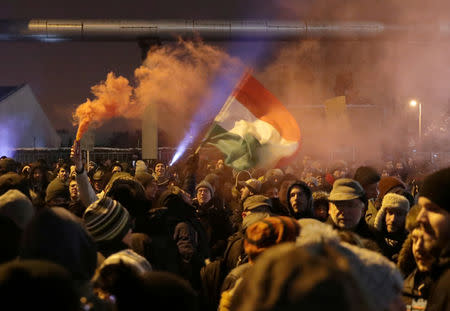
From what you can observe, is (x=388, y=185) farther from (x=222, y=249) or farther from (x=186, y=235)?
(x=186, y=235)

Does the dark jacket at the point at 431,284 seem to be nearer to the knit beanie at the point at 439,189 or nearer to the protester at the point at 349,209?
the knit beanie at the point at 439,189

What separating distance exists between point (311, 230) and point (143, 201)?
86.3 inches

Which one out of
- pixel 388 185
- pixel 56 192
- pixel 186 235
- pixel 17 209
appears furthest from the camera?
pixel 388 185

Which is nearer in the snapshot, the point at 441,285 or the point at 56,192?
the point at 441,285

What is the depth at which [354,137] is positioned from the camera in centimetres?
2302

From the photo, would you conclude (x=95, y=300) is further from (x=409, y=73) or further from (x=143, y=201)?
(x=409, y=73)

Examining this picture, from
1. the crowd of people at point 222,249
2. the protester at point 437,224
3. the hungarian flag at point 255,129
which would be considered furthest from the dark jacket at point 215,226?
the protester at point 437,224

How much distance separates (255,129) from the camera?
8172mm

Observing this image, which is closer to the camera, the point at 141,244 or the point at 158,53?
the point at 141,244

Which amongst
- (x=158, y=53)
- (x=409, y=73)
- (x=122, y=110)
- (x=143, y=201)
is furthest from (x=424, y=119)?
(x=143, y=201)

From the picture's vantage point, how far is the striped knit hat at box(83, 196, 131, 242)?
3.30 m

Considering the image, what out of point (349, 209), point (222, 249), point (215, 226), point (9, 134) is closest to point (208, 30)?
point (9, 134)

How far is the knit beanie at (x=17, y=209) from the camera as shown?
10.8 feet

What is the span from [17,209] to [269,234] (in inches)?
63.7
